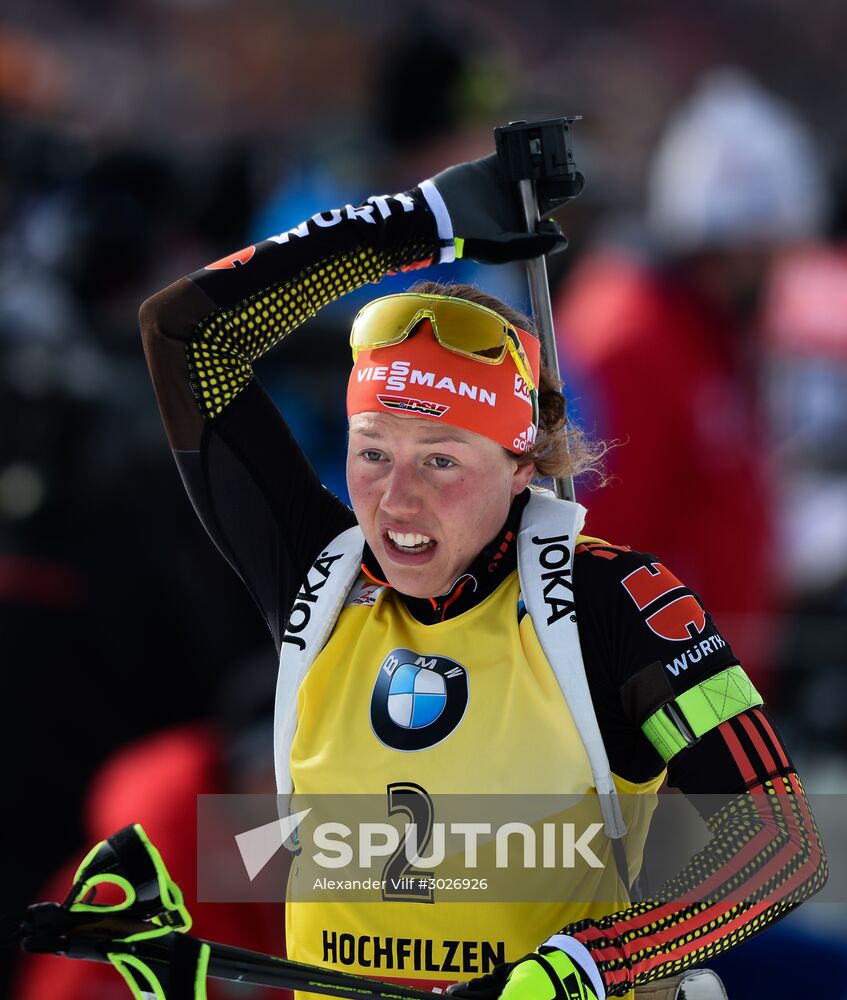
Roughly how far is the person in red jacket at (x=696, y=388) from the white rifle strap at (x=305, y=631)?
2.27 m

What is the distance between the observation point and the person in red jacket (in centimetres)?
532

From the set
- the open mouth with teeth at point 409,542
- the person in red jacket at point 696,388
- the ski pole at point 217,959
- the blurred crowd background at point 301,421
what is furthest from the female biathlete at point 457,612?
the person in red jacket at point 696,388

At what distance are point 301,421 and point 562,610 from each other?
2.97 meters

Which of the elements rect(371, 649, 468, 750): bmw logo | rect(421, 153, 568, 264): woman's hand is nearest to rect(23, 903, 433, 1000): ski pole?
→ rect(371, 649, 468, 750): bmw logo

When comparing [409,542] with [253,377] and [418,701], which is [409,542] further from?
[253,377]

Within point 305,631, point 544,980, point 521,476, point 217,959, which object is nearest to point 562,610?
point 521,476

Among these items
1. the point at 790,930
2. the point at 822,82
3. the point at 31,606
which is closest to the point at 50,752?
the point at 31,606

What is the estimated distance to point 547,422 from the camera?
3096 mm

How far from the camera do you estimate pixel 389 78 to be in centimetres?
636

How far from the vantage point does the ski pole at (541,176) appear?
9.95 feet

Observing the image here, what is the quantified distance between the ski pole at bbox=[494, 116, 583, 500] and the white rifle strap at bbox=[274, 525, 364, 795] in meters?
0.45

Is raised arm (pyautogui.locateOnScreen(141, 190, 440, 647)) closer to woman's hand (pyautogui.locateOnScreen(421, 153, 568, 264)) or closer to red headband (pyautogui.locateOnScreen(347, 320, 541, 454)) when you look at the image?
woman's hand (pyautogui.locateOnScreen(421, 153, 568, 264))

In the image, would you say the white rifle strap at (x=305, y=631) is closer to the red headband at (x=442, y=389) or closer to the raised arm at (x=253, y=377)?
the raised arm at (x=253, y=377)

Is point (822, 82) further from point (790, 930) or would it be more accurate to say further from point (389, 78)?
point (790, 930)
